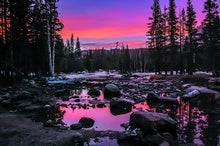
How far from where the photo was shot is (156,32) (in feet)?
236

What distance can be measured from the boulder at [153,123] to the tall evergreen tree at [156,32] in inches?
2199

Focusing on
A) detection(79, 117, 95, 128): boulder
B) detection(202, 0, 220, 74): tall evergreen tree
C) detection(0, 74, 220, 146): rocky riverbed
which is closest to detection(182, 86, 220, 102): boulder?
detection(0, 74, 220, 146): rocky riverbed

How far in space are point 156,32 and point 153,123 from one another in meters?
60.0

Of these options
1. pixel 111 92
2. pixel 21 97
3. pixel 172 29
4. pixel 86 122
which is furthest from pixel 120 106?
pixel 172 29

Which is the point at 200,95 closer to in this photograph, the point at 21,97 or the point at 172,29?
the point at 21,97

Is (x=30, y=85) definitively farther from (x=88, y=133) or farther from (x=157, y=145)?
(x=157, y=145)

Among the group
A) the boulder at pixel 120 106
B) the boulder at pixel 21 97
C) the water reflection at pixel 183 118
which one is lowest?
the water reflection at pixel 183 118

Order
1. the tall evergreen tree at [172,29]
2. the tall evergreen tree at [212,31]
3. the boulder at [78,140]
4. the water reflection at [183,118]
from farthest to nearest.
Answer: the tall evergreen tree at [172,29] < the tall evergreen tree at [212,31] < the water reflection at [183,118] < the boulder at [78,140]

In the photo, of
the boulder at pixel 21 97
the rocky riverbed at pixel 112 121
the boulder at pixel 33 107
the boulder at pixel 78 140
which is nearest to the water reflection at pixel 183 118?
the rocky riverbed at pixel 112 121

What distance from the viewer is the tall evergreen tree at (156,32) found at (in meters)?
69.8

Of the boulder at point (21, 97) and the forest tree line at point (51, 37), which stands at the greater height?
the forest tree line at point (51, 37)

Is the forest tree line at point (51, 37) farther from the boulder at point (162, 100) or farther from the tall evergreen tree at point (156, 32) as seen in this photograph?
the boulder at point (162, 100)

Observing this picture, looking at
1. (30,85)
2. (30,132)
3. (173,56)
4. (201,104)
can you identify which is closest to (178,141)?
(30,132)

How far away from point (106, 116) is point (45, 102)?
673cm
